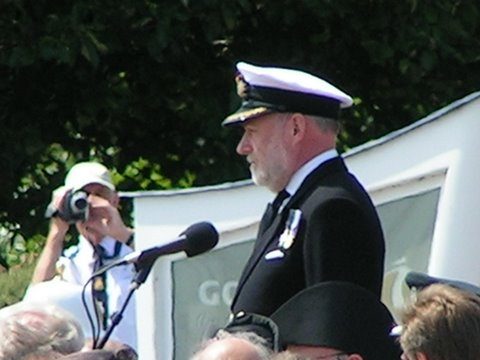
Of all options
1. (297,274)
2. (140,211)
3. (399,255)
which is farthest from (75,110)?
(297,274)

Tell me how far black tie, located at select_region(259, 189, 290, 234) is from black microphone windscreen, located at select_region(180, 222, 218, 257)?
0.98ft

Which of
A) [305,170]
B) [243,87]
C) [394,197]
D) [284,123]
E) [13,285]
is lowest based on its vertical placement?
[13,285]

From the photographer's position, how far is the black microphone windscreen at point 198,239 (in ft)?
16.9

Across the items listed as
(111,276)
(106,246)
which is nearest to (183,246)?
(111,276)

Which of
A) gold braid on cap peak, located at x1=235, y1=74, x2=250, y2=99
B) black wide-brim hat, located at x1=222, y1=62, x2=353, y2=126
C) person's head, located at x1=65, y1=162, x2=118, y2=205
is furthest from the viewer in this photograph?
person's head, located at x1=65, y1=162, x2=118, y2=205

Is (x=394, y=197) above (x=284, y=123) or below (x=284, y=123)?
below

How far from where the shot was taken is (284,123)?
554 centimetres

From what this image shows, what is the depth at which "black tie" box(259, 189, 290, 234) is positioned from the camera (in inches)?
216

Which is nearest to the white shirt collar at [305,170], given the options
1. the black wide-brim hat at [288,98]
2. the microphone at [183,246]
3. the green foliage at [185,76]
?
the black wide-brim hat at [288,98]

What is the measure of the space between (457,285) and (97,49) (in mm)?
3790

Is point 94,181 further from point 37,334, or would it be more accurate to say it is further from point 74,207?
point 37,334

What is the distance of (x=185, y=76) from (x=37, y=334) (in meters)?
4.48

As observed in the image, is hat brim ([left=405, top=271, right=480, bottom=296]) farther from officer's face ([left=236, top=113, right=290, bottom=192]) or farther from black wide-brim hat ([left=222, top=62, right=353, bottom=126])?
black wide-brim hat ([left=222, top=62, right=353, bottom=126])

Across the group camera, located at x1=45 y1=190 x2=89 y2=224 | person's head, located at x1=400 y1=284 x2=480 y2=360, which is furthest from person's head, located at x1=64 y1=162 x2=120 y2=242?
person's head, located at x1=400 y1=284 x2=480 y2=360
